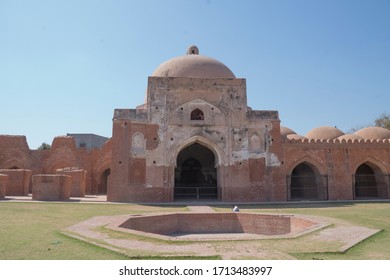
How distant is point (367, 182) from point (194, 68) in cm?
1412

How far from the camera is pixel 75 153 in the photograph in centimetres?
2620

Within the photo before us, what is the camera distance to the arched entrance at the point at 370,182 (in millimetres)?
21828

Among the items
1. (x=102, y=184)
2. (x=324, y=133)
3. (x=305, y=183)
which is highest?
(x=324, y=133)

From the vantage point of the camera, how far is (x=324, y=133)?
27.0 m

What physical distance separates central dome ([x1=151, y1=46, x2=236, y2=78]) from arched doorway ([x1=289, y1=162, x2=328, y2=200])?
26.7 feet

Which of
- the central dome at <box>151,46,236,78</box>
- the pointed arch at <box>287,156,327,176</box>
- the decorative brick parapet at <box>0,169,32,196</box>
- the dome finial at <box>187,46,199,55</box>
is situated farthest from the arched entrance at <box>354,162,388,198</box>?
the decorative brick parapet at <box>0,169,32,196</box>

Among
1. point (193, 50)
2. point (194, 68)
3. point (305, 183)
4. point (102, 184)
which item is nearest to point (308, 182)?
point (305, 183)

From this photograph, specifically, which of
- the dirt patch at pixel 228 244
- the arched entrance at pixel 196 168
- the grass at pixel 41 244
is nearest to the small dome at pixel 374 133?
the arched entrance at pixel 196 168

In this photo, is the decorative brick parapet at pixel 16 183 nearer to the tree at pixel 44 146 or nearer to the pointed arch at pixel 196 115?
the pointed arch at pixel 196 115

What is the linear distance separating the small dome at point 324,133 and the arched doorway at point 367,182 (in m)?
3.75

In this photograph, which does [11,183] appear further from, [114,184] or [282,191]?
[282,191]

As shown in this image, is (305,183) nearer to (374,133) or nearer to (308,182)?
(308,182)

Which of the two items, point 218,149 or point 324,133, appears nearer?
point 218,149

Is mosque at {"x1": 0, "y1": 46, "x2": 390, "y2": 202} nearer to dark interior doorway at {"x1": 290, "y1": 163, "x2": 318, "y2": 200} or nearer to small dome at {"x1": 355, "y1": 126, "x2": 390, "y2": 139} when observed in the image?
dark interior doorway at {"x1": 290, "y1": 163, "x2": 318, "y2": 200}
